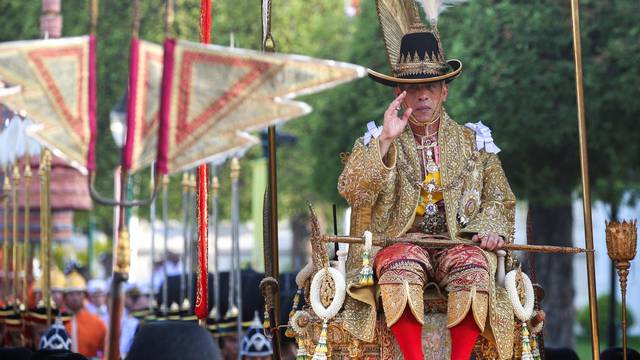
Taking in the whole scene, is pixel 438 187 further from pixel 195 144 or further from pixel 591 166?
pixel 591 166

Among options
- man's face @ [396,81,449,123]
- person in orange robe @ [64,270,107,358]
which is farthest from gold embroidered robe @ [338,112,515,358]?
person in orange robe @ [64,270,107,358]

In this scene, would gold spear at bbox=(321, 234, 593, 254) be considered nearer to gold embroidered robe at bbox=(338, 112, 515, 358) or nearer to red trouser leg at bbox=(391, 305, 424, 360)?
gold embroidered robe at bbox=(338, 112, 515, 358)

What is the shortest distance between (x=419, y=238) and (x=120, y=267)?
288 cm

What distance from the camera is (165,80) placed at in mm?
6055

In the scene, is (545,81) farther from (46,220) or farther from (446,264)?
(446,264)

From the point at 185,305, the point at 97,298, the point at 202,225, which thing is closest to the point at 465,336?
the point at 202,225

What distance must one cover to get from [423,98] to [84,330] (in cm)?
655

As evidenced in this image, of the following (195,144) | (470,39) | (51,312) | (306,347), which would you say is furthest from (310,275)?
(470,39)

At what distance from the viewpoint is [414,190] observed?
27.9 ft

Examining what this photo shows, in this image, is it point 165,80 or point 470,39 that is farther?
point 470,39

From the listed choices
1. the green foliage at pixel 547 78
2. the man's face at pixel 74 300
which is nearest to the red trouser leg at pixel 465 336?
the man's face at pixel 74 300

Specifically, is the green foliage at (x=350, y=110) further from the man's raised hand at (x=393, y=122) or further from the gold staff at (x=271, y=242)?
the man's raised hand at (x=393, y=122)

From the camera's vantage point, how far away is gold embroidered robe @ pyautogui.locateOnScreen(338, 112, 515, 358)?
8312mm

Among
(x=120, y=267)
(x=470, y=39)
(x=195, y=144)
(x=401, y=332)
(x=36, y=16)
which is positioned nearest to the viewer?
(x=120, y=267)
